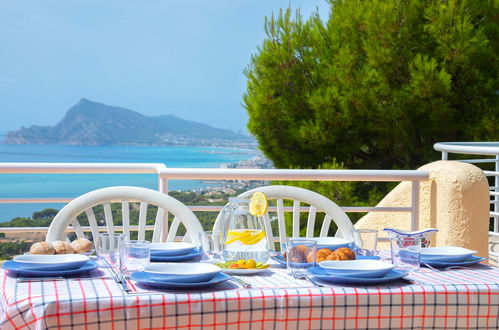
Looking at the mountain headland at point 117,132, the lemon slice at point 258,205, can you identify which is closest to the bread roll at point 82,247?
the lemon slice at point 258,205

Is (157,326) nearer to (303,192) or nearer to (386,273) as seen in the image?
(386,273)

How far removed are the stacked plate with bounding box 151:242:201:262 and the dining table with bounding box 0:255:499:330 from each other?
0.94 feet

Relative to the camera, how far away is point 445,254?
5.96 ft

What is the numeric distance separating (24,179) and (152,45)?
11.7 m

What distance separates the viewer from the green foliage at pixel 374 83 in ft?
32.7

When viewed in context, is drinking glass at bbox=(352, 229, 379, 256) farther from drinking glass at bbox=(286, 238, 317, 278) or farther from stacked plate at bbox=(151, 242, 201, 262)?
stacked plate at bbox=(151, 242, 201, 262)

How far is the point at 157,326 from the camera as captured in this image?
4.23 feet

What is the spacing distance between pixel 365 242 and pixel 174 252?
1.75 ft

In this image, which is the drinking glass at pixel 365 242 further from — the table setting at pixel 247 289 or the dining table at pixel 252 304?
the dining table at pixel 252 304

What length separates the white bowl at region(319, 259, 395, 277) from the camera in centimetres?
147

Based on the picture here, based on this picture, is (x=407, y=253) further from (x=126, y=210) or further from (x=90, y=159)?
(x=90, y=159)

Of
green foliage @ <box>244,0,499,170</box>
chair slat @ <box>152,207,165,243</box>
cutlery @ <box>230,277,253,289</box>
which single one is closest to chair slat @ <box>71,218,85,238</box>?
chair slat @ <box>152,207,165,243</box>

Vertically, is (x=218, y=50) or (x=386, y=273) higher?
(x=218, y=50)

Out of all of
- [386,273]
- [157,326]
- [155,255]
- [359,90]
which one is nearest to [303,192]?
[155,255]
